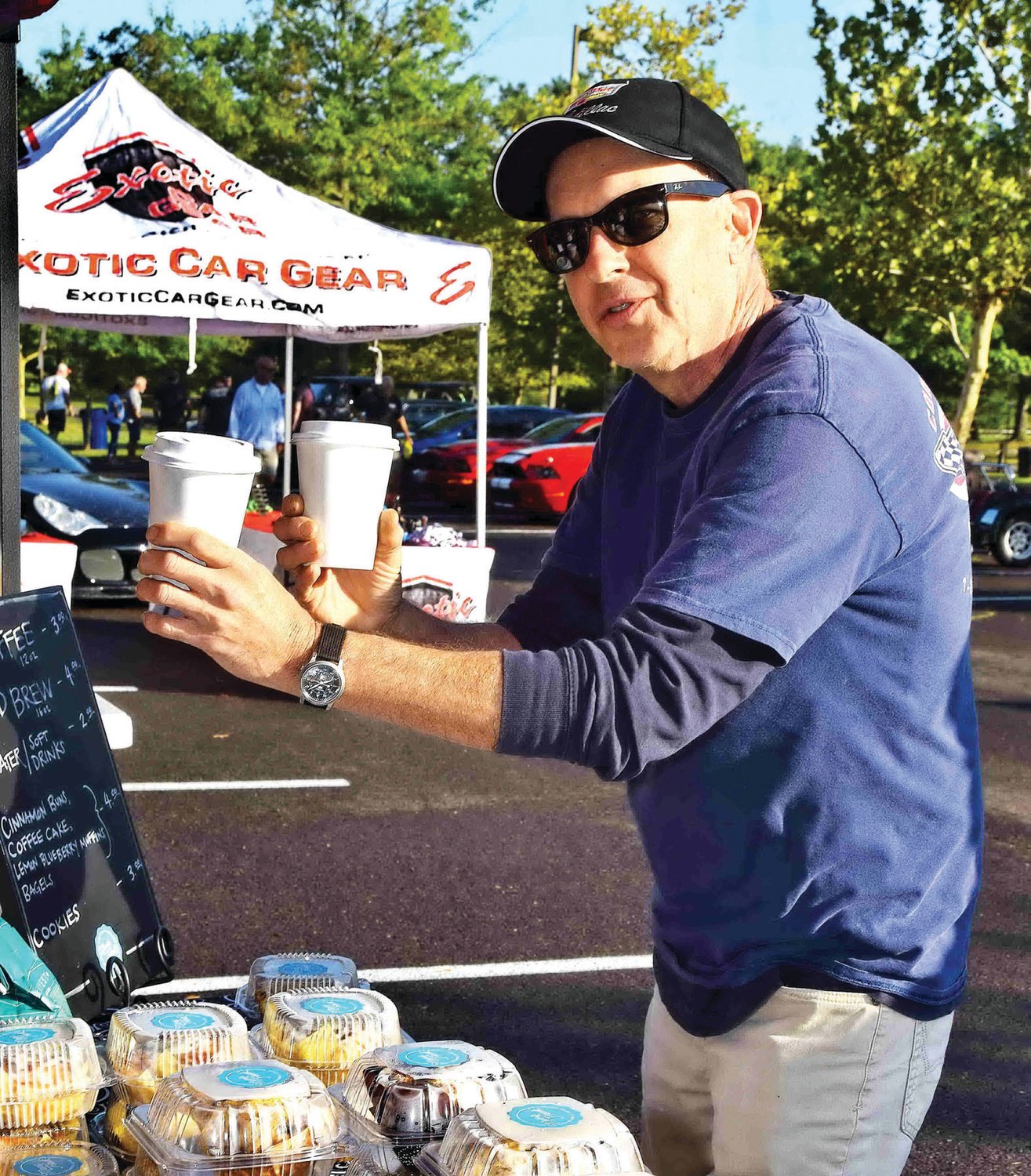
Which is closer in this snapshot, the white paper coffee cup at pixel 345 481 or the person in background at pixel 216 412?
the white paper coffee cup at pixel 345 481

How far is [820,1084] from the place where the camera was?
2.01m

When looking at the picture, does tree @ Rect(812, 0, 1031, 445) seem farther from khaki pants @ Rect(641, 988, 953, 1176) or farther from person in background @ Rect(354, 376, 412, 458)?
khaki pants @ Rect(641, 988, 953, 1176)

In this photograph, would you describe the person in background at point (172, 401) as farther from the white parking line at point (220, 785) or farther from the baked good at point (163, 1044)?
the baked good at point (163, 1044)

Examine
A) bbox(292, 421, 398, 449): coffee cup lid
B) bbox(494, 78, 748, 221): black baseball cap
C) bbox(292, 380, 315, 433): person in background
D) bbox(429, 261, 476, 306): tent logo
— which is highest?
bbox(429, 261, 476, 306): tent logo

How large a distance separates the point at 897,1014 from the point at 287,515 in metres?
1.16

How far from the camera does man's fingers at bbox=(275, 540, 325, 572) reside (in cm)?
208

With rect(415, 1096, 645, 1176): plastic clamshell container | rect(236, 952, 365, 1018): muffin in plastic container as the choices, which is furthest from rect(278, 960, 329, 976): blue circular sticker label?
rect(415, 1096, 645, 1176): plastic clamshell container

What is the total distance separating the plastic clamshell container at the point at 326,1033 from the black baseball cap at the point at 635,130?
1345 mm

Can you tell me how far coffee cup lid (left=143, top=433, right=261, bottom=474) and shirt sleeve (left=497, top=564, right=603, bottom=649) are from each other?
2.39 ft

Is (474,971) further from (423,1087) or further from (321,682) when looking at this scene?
(321,682)

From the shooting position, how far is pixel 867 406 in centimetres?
178

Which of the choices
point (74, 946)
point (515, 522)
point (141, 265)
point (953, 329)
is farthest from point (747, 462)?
point (953, 329)

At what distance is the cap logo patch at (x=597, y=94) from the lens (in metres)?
1.98

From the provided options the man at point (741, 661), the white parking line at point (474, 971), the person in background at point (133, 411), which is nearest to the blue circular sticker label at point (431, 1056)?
the man at point (741, 661)
